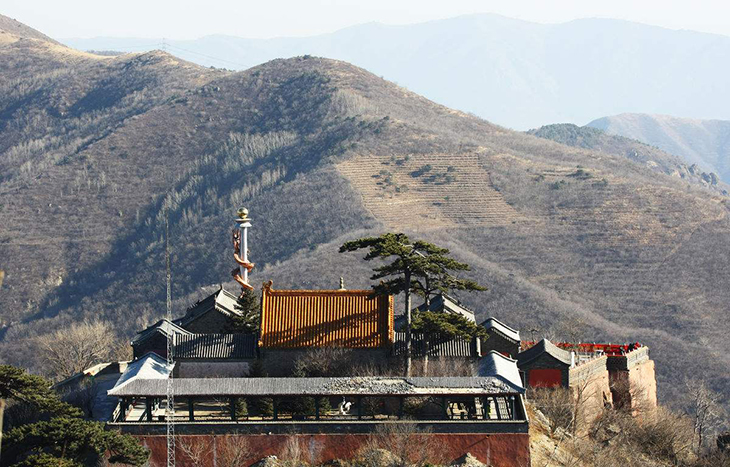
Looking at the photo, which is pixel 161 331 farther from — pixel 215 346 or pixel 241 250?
pixel 241 250

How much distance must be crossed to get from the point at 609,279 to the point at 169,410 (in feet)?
305

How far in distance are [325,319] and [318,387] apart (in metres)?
7.47

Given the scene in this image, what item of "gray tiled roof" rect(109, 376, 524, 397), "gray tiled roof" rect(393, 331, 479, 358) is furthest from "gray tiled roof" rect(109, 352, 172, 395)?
"gray tiled roof" rect(393, 331, 479, 358)

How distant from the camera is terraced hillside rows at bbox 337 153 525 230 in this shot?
490ft

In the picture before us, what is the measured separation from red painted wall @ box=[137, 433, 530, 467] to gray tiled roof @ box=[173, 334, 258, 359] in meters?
7.69

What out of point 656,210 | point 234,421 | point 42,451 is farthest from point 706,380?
point 42,451

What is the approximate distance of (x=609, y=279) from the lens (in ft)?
432

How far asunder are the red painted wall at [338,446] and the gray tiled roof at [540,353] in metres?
11.5

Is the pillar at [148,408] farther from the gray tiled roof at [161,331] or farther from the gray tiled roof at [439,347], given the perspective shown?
the gray tiled roof at [439,347]

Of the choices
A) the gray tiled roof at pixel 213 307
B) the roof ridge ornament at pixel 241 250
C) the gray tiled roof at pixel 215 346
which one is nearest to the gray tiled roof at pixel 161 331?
the gray tiled roof at pixel 215 346

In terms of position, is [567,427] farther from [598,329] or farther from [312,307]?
[598,329]

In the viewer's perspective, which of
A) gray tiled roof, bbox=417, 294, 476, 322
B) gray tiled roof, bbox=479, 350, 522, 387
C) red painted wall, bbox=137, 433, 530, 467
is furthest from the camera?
gray tiled roof, bbox=417, 294, 476, 322

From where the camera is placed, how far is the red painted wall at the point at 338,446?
44.9 m

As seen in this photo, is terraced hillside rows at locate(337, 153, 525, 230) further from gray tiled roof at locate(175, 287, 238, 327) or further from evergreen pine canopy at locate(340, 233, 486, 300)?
evergreen pine canopy at locate(340, 233, 486, 300)
